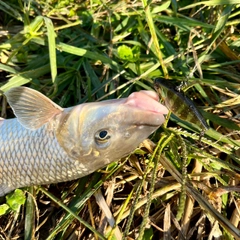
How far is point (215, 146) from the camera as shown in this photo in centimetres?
336

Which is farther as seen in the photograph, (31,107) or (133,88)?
(133,88)

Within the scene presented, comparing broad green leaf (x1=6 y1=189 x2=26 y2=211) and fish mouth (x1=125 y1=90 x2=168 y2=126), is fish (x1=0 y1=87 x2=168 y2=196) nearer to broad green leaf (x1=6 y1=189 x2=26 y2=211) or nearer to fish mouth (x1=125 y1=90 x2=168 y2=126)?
fish mouth (x1=125 y1=90 x2=168 y2=126)

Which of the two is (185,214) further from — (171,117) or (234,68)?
(234,68)

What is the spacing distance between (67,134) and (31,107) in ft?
1.19

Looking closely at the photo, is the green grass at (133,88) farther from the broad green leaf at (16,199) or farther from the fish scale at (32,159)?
the fish scale at (32,159)

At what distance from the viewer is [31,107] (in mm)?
3090

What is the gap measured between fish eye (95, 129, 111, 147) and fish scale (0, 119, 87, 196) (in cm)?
26

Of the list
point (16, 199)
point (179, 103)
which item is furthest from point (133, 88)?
point (16, 199)

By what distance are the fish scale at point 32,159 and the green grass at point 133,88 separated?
366 millimetres

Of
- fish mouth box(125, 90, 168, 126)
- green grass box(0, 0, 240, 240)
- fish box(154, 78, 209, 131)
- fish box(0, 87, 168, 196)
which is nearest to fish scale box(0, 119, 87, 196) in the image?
fish box(0, 87, 168, 196)

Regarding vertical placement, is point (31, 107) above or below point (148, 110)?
above

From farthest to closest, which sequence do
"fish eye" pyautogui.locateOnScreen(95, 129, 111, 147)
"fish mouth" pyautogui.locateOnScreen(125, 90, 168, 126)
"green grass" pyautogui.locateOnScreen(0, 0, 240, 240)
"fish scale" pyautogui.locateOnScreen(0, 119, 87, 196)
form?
"green grass" pyautogui.locateOnScreen(0, 0, 240, 240)
"fish scale" pyautogui.locateOnScreen(0, 119, 87, 196)
"fish eye" pyautogui.locateOnScreen(95, 129, 111, 147)
"fish mouth" pyautogui.locateOnScreen(125, 90, 168, 126)

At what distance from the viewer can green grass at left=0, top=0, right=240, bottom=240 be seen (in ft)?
11.2

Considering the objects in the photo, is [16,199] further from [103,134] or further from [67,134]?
[103,134]
